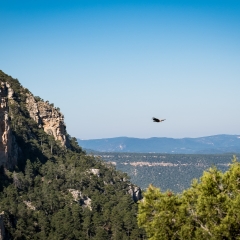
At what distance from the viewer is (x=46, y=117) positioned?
9944 cm

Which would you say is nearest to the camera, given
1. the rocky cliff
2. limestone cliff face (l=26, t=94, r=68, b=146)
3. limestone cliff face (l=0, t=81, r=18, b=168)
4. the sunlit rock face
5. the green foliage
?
the green foliage

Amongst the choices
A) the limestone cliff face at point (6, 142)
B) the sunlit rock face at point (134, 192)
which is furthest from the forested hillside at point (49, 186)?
the sunlit rock face at point (134, 192)

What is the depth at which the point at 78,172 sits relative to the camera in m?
88.5

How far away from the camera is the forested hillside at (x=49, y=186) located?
204ft

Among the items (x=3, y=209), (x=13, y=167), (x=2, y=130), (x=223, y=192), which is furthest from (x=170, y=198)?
(x=13, y=167)

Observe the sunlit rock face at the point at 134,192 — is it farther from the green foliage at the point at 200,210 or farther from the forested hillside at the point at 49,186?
the green foliage at the point at 200,210

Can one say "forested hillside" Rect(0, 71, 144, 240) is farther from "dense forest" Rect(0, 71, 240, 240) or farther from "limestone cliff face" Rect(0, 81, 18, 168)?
"dense forest" Rect(0, 71, 240, 240)

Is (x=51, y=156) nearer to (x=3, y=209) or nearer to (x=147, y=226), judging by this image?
(x=3, y=209)

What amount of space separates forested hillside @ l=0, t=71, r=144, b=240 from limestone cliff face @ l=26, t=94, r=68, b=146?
0.26 meters

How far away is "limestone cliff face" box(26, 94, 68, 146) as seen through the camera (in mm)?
97938

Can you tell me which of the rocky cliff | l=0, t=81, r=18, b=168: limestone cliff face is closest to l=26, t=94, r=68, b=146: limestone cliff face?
the rocky cliff

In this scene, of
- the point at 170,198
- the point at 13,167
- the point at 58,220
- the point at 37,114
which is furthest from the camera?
the point at 37,114

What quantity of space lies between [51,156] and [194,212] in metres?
71.3

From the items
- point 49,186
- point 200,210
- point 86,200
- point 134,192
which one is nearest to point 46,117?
point 49,186
